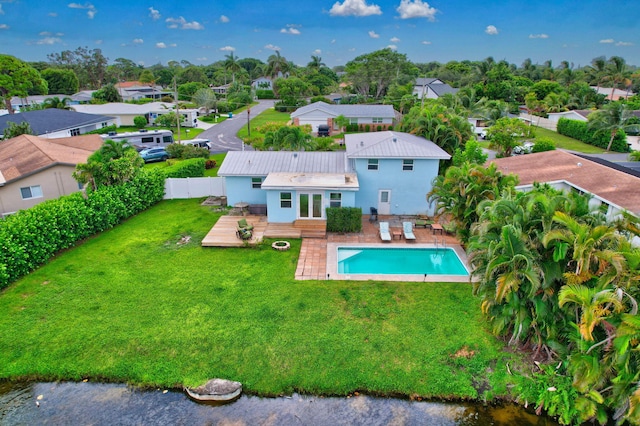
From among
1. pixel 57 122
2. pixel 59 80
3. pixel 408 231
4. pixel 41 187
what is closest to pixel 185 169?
pixel 41 187

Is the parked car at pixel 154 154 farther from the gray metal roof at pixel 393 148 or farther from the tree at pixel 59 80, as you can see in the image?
the tree at pixel 59 80

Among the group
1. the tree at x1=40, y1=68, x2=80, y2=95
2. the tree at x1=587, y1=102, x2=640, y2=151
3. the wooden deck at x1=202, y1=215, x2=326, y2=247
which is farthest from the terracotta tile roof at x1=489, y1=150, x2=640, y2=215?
the tree at x1=40, y1=68, x2=80, y2=95

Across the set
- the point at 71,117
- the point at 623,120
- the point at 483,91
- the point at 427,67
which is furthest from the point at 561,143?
the point at 427,67

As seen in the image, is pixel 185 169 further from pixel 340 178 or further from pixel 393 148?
pixel 393 148

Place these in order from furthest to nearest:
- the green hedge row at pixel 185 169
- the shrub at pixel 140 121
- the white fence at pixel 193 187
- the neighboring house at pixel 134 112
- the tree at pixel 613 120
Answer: the neighboring house at pixel 134 112 → the shrub at pixel 140 121 → the tree at pixel 613 120 → the green hedge row at pixel 185 169 → the white fence at pixel 193 187

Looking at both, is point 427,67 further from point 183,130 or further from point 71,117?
point 71,117

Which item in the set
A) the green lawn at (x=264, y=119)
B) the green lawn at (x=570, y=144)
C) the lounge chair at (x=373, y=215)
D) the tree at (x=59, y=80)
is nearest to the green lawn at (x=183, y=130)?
the green lawn at (x=264, y=119)

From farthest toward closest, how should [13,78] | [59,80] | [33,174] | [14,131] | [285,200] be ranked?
[59,80]
[13,78]
[14,131]
[33,174]
[285,200]
